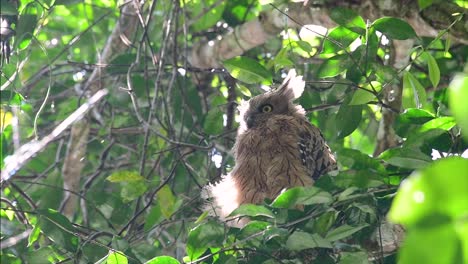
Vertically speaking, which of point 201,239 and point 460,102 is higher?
point 460,102

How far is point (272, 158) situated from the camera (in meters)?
3.56

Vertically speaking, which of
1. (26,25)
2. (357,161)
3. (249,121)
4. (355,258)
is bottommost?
(249,121)

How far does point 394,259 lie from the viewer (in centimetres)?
236

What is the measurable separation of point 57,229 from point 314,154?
1.50m

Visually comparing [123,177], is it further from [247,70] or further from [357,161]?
[357,161]

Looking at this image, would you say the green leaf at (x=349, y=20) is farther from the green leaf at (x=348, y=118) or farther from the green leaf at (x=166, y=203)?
the green leaf at (x=166, y=203)

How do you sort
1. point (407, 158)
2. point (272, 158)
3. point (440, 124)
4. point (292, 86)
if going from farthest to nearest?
point (292, 86) < point (272, 158) < point (440, 124) < point (407, 158)

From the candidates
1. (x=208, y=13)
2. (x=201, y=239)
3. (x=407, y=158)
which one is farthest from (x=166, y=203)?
(x=208, y=13)

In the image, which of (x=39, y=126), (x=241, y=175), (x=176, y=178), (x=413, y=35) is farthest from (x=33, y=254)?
(x=39, y=126)

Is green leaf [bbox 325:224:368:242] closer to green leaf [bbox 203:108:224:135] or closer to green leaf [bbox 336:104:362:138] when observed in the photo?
green leaf [bbox 336:104:362:138]

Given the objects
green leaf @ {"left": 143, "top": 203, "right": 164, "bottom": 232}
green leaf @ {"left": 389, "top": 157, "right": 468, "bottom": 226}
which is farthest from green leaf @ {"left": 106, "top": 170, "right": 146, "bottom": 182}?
green leaf @ {"left": 389, "top": 157, "right": 468, "bottom": 226}

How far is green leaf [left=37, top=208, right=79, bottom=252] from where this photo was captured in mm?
2666

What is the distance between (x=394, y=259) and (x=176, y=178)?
6.51ft

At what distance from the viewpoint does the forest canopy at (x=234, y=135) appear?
2.06 m
